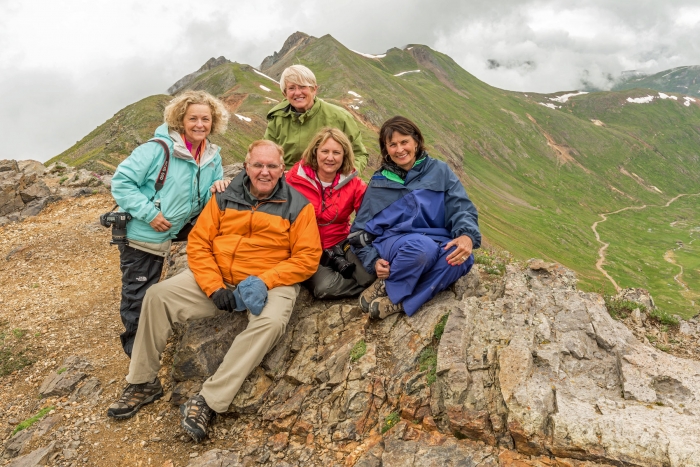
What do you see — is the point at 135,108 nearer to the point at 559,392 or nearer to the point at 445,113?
the point at 559,392

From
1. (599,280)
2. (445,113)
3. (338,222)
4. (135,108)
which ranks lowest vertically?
(599,280)

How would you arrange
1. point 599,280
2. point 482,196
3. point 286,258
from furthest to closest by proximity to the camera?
1. point 482,196
2. point 599,280
3. point 286,258

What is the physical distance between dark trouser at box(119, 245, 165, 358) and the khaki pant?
3.44ft

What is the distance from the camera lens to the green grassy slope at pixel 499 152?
80.9m

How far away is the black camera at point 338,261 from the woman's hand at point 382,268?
88 cm

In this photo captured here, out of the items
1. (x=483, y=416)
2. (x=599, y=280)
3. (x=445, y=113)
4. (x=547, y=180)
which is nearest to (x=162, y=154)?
(x=483, y=416)

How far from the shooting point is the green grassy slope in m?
80.9

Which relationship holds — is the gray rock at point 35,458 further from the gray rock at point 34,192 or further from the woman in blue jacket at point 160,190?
the gray rock at point 34,192

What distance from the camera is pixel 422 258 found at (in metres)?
7.30

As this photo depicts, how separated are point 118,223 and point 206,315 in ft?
7.73

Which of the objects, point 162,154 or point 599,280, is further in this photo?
point 599,280

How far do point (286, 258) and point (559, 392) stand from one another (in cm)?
489

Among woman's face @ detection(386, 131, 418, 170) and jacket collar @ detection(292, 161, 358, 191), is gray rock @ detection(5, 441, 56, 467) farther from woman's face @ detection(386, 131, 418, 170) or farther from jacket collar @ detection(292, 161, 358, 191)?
woman's face @ detection(386, 131, 418, 170)

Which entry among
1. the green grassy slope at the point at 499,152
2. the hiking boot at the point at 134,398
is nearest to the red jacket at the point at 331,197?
the hiking boot at the point at 134,398
